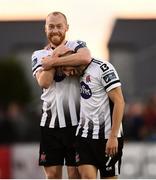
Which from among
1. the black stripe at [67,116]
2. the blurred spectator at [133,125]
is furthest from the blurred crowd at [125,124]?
the black stripe at [67,116]

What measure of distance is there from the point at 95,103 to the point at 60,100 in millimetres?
330

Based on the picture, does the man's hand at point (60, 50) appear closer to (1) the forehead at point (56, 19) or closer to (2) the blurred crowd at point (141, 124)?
(1) the forehead at point (56, 19)

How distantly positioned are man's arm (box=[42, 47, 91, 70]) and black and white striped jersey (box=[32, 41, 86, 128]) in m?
0.14

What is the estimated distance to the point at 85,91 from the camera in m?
7.11

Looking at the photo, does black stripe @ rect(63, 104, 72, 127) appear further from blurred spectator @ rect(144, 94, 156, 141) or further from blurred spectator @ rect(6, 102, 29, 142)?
blurred spectator @ rect(6, 102, 29, 142)

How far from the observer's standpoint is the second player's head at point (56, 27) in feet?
23.4

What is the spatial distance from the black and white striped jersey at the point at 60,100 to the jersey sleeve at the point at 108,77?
269 millimetres

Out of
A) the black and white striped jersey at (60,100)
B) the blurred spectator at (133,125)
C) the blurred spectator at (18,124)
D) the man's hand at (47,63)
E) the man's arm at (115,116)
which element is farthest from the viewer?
the blurred spectator at (18,124)

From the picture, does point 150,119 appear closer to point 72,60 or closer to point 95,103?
point 95,103

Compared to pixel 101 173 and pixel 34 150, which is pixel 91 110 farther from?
pixel 34 150

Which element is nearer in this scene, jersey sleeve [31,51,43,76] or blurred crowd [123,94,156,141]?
jersey sleeve [31,51,43,76]

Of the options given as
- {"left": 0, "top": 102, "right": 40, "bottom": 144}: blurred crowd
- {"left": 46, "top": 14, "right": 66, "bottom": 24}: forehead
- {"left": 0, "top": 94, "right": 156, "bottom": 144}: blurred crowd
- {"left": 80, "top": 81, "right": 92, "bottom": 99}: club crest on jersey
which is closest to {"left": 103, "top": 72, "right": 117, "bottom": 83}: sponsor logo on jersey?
{"left": 80, "top": 81, "right": 92, "bottom": 99}: club crest on jersey

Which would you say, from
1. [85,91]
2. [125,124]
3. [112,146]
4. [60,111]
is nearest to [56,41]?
[85,91]

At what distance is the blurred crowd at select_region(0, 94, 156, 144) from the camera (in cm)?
1499
